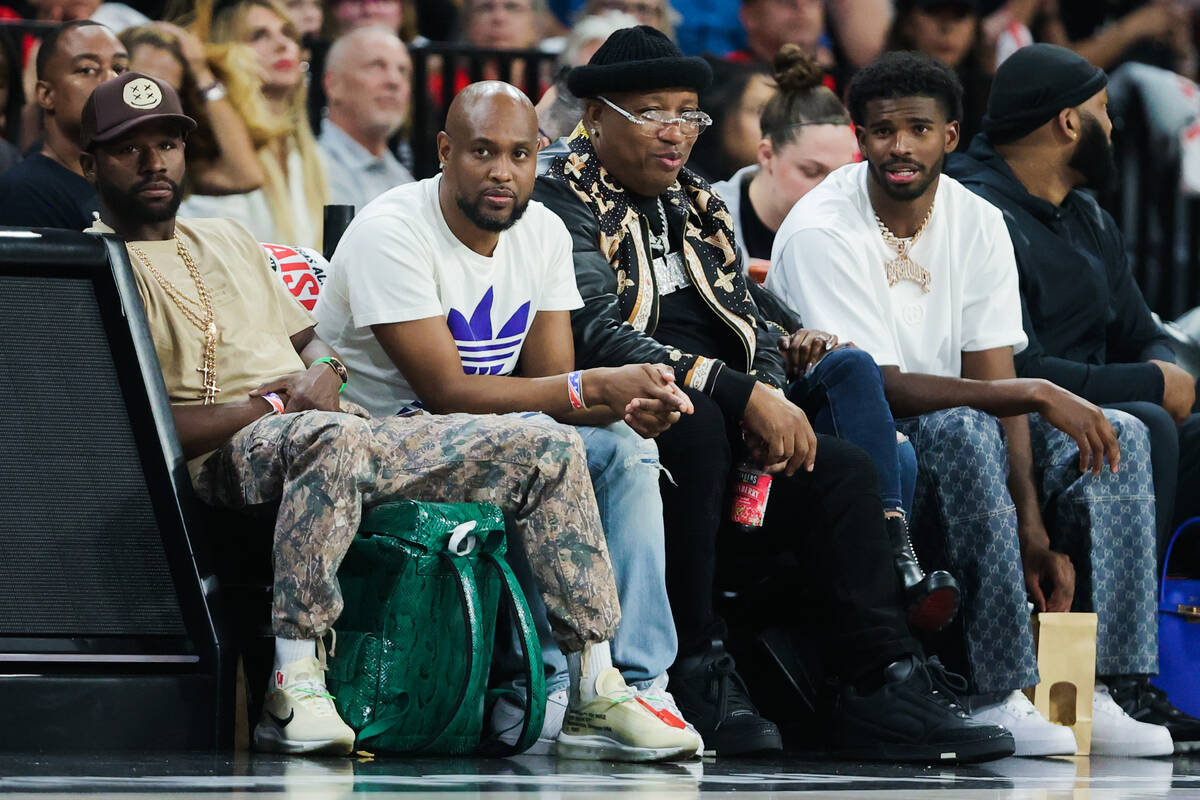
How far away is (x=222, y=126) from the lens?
16.2 ft

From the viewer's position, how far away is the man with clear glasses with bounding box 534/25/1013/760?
11.0ft

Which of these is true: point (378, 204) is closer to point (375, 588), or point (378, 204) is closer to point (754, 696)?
point (375, 588)

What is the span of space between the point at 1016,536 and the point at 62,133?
97.9 inches

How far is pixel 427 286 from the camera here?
11.0 feet

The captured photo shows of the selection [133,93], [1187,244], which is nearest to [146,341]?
[133,93]

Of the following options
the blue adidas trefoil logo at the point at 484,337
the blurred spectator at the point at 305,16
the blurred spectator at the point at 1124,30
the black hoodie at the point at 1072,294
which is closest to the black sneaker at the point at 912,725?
→ the blue adidas trefoil logo at the point at 484,337

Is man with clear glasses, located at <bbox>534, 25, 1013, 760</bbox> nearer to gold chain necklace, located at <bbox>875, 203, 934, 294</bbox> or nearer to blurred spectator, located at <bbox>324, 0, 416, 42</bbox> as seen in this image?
gold chain necklace, located at <bbox>875, 203, 934, 294</bbox>

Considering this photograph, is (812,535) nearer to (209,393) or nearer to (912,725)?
(912,725)

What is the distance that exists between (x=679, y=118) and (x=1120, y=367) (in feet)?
4.78

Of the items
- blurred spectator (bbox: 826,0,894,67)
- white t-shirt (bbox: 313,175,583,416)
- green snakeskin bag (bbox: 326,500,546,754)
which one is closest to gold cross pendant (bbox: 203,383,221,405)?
white t-shirt (bbox: 313,175,583,416)

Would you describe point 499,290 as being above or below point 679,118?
below

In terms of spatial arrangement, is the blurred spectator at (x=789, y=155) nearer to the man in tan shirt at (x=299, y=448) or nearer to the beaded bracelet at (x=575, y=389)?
the beaded bracelet at (x=575, y=389)

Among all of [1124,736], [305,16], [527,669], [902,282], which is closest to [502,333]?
[527,669]

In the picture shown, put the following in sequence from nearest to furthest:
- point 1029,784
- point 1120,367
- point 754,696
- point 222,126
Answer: point 1029,784, point 754,696, point 1120,367, point 222,126
